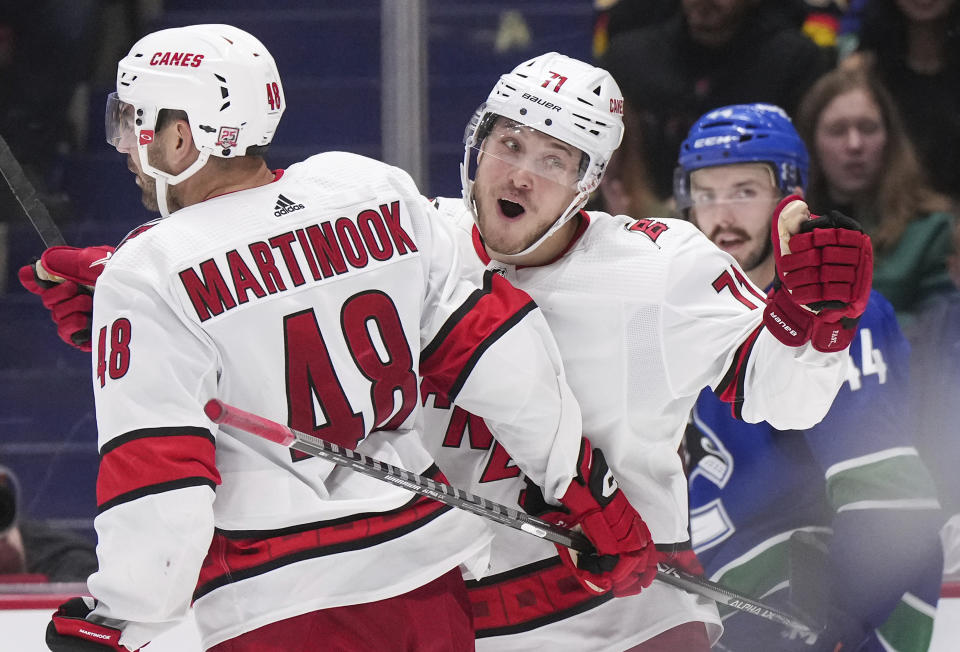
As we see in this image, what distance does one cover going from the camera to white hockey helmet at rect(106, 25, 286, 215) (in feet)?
5.74

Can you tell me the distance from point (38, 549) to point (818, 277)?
223 cm

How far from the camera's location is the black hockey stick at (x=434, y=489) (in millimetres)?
1550

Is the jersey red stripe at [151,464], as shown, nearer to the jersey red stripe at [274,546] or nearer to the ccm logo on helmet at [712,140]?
the jersey red stripe at [274,546]

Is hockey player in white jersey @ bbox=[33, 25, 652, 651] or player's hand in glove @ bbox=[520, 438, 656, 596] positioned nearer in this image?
hockey player in white jersey @ bbox=[33, 25, 652, 651]

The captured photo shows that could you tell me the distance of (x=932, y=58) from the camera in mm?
3473

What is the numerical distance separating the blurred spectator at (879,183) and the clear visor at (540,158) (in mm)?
1569

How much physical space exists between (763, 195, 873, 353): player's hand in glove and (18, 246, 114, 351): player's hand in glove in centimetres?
97

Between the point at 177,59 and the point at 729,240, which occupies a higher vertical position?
the point at 177,59

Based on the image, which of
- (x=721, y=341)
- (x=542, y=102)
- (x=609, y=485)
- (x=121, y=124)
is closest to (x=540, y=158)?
(x=542, y=102)

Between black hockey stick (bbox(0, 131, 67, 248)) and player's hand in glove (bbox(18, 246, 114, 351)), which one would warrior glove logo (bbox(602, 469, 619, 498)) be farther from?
black hockey stick (bbox(0, 131, 67, 248))

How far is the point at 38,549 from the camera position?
128 inches

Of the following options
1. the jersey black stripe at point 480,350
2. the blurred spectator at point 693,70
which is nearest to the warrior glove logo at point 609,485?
the jersey black stripe at point 480,350

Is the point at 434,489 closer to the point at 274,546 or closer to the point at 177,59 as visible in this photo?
the point at 274,546

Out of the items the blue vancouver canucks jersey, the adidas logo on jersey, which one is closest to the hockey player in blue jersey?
the blue vancouver canucks jersey
